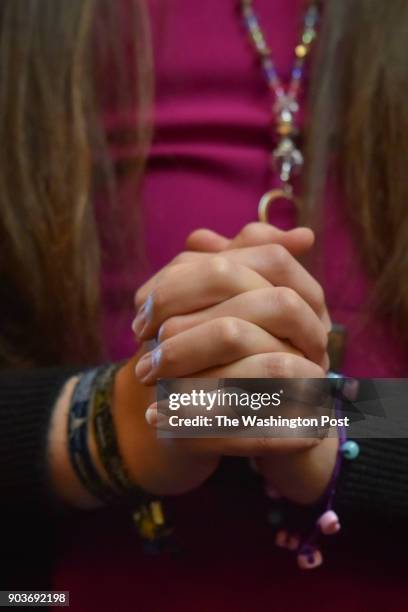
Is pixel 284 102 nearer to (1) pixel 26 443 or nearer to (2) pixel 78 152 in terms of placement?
(2) pixel 78 152

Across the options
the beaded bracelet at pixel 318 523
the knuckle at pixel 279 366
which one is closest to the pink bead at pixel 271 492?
the beaded bracelet at pixel 318 523

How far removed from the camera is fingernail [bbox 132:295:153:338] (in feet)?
1.03

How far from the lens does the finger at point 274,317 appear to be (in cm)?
30

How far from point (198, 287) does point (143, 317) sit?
3cm

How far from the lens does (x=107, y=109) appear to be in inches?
19.4

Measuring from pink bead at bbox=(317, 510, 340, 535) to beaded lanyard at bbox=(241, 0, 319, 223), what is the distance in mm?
193

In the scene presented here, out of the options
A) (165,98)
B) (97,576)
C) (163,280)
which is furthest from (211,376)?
(165,98)

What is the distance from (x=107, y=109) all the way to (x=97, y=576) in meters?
0.31

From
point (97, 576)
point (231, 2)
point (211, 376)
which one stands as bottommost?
point (97, 576)

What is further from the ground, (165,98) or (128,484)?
(165,98)

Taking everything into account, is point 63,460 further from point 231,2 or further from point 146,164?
point 231,2

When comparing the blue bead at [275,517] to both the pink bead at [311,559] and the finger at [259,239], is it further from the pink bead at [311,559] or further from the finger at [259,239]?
the finger at [259,239]

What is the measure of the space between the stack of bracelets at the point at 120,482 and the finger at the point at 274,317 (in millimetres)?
60

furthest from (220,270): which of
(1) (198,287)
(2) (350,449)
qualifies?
(2) (350,449)
